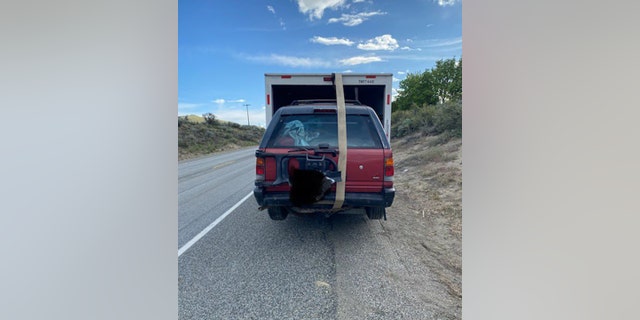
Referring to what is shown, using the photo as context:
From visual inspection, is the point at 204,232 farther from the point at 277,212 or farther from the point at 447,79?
the point at 447,79

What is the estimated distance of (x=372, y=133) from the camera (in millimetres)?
2479

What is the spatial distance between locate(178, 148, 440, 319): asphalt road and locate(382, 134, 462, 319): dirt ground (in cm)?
12

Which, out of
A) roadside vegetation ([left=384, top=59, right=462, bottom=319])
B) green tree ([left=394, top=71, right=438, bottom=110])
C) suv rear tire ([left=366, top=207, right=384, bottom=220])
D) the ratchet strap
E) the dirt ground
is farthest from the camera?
green tree ([left=394, top=71, right=438, bottom=110])

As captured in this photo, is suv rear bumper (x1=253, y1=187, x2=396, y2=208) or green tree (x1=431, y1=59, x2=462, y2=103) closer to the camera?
suv rear bumper (x1=253, y1=187, x2=396, y2=208)

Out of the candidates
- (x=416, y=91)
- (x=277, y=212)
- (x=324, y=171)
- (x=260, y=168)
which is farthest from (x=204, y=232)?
(x=416, y=91)

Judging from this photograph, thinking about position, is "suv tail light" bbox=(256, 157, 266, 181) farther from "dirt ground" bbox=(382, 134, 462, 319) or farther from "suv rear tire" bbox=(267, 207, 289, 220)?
"dirt ground" bbox=(382, 134, 462, 319)

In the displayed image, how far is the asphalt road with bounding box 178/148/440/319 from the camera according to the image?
1822 mm

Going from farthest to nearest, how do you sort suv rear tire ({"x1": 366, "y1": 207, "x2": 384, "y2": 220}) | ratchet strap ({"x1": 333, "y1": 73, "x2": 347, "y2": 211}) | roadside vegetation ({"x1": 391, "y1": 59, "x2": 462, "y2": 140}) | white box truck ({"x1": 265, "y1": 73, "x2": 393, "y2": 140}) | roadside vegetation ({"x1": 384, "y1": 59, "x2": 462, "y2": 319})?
1. white box truck ({"x1": 265, "y1": 73, "x2": 393, "y2": 140})
2. roadside vegetation ({"x1": 391, "y1": 59, "x2": 462, "y2": 140})
3. suv rear tire ({"x1": 366, "y1": 207, "x2": 384, "y2": 220})
4. ratchet strap ({"x1": 333, "y1": 73, "x2": 347, "y2": 211})
5. roadside vegetation ({"x1": 384, "y1": 59, "x2": 462, "y2": 319})

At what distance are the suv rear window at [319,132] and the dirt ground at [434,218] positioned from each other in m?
1.11

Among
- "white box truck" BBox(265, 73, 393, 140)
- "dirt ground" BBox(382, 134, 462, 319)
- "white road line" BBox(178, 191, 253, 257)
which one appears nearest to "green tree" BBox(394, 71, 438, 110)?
"white box truck" BBox(265, 73, 393, 140)

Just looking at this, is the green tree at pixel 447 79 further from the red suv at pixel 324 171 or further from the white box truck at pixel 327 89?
the red suv at pixel 324 171
